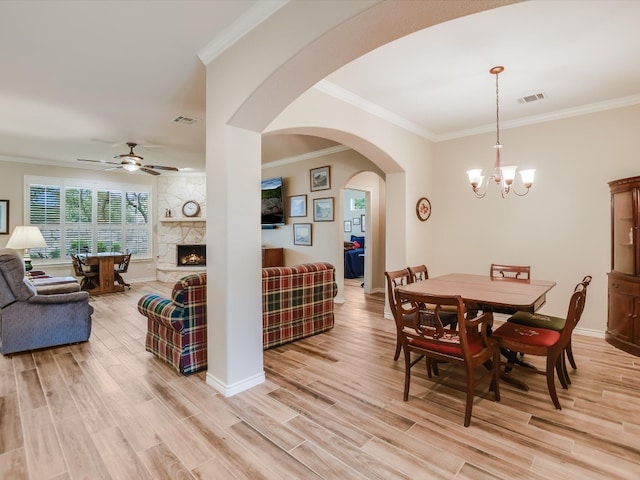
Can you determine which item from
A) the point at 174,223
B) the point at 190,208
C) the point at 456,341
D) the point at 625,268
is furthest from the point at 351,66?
the point at 174,223

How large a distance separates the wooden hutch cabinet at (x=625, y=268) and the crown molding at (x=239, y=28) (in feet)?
13.0

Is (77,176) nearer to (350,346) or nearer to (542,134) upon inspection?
(350,346)

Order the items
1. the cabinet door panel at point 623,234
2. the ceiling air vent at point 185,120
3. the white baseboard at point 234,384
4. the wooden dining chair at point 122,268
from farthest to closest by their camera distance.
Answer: the wooden dining chair at point 122,268 < the ceiling air vent at point 185,120 < the cabinet door panel at point 623,234 < the white baseboard at point 234,384

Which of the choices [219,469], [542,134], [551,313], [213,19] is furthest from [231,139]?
[551,313]

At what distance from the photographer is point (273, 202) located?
7.02 m

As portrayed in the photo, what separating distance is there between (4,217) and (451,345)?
840 centimetres

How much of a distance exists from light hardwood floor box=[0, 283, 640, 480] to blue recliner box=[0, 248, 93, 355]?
0.25 metres

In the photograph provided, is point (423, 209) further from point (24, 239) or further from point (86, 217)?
point (86, 217)

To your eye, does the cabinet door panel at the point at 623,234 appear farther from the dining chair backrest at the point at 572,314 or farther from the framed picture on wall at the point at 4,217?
the framed picture on wall at the point at 4,217

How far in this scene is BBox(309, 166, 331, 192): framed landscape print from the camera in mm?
5996

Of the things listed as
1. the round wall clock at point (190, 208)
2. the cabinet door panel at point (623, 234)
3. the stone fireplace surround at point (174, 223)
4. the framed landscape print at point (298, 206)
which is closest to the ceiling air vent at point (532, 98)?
the cabinet door panel at point (623, 234)

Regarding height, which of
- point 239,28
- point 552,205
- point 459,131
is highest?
point 459,131

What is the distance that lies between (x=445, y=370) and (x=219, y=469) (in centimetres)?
213

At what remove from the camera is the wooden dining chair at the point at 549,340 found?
239 cm
